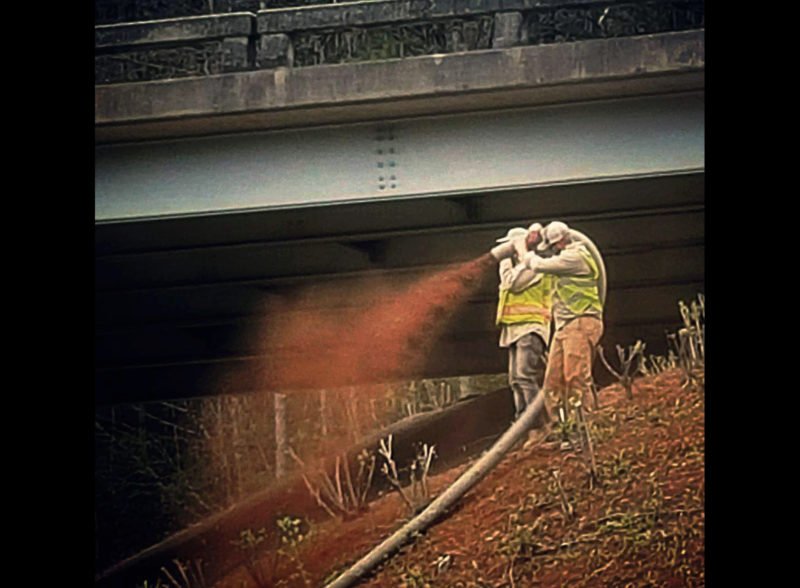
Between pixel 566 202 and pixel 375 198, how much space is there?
4.13ft

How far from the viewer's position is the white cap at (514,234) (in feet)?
41.5

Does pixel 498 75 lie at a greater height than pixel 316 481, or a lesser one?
greater

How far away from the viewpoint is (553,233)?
41.2 feet

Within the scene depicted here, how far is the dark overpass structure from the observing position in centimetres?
1230

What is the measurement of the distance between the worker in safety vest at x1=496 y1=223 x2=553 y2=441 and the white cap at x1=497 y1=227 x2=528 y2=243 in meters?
0.06

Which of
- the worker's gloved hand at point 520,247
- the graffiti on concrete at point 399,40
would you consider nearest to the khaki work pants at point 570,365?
the worker's gloved hand at point 520,247

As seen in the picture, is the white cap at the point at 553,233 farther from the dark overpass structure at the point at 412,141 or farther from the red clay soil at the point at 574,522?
the red clay soil at the point at 574,522

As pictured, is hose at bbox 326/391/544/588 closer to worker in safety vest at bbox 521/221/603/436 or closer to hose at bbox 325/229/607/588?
hose at bbox 325/229/607/588

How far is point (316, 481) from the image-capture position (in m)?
12.6

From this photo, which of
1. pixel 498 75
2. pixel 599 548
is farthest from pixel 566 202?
pixel 599 548

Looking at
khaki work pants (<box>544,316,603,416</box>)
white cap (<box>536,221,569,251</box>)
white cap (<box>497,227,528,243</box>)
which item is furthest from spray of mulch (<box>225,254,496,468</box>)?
khaki work pants (<box>544,316,603,416</box>)

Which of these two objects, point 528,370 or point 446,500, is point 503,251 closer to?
point 528,370

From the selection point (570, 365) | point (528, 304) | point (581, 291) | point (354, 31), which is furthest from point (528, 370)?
point (354, 31)

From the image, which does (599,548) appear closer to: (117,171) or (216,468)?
(216,468)
